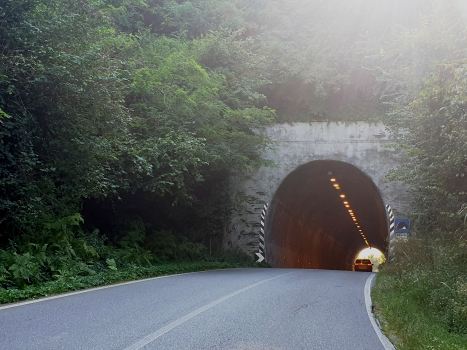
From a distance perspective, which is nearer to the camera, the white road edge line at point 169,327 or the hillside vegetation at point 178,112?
the white road edge line at point 169,327

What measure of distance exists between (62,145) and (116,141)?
1.83m

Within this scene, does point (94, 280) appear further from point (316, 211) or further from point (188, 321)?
point (316, 211)

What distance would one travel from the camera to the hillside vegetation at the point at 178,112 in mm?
10836

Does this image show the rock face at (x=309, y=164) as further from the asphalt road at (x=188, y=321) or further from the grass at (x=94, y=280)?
the asphalt road at (x=188, y=321)

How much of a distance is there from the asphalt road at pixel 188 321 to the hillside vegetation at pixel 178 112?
188 centimetres

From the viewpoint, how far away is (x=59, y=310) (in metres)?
7.26

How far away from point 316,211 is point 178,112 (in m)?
19.8

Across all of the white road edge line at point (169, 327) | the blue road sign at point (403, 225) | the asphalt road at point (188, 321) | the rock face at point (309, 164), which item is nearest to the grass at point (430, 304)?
the asphalt road at point (188, 321)

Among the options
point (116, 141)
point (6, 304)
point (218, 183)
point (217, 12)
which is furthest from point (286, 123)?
point (6, 304)

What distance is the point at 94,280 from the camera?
11.0m

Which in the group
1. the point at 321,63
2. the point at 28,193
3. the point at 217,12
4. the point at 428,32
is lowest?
the point at 28,193

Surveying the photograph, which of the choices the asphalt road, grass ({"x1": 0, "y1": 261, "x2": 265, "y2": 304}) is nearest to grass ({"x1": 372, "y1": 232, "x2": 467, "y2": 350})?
the asphalt road

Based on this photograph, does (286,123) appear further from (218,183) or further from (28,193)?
(28,193)

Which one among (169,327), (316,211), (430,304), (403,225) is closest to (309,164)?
(403,225)
